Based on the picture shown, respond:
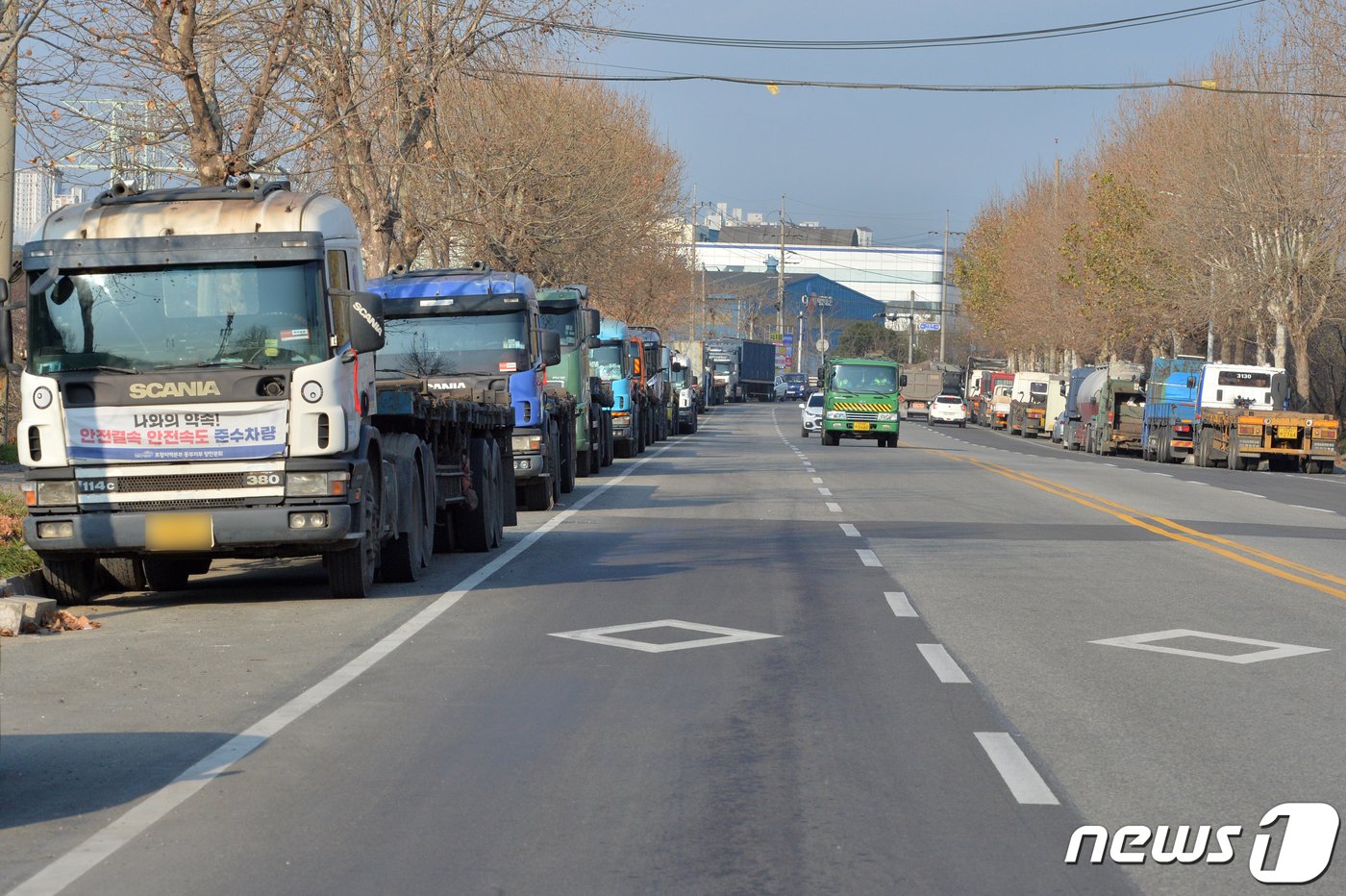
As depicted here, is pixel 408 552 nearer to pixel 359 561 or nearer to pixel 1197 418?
pixel 359 561

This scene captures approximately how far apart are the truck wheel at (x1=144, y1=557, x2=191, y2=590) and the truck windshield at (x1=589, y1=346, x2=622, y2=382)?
26121 millimetres

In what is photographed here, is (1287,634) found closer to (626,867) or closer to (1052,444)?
(626,867)

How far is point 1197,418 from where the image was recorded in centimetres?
4953

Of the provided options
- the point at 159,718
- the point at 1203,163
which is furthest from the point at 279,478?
the point at 1203,163

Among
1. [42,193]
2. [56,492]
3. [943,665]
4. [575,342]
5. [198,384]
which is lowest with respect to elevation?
[943,665]

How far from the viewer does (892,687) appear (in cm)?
914

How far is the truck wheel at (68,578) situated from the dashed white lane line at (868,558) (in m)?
6.84

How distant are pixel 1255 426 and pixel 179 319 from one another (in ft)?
128

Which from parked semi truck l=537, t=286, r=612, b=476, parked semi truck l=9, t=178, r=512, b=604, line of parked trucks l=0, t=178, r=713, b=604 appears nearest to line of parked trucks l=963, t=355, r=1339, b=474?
parked semi truck l=537, t=286, r=612, b=476

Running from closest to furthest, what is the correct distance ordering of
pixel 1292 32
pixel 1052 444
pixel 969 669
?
pixel 969 669
pixel 1292 32
pixel 1052 444

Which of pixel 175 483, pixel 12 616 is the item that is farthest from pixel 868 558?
pixel 12 616

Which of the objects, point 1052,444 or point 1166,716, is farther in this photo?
point 1052,444

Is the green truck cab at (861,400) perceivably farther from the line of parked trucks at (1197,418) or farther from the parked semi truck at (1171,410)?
the line of parked trucks at (1197,418)

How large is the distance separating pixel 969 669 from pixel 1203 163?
52.1m
